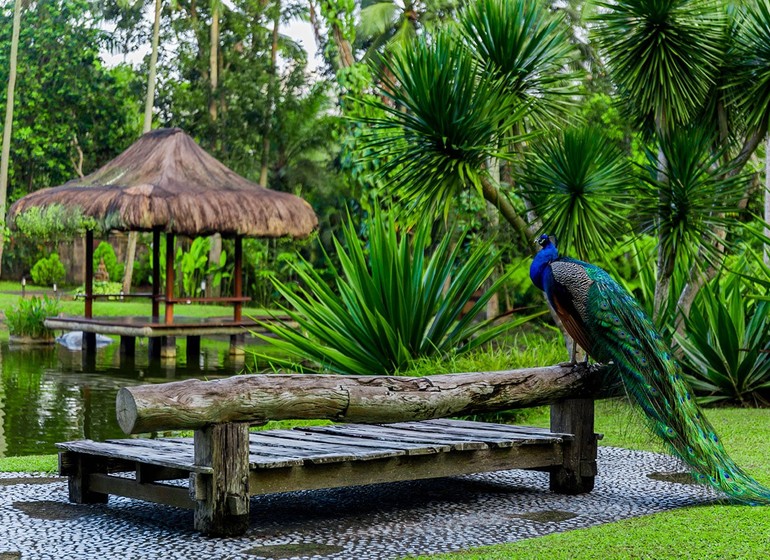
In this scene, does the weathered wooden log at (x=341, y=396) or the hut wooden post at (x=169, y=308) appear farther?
the hut wooden post at (x=169, y=308)

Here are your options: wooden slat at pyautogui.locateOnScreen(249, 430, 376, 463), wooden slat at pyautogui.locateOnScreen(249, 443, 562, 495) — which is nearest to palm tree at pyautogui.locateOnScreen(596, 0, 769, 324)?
wooden slat at pyautogui.locateOnScreen(249, 443, 562, 495)

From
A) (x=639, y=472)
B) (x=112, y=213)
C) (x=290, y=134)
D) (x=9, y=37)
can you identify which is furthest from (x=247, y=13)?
(x=639, y=472)

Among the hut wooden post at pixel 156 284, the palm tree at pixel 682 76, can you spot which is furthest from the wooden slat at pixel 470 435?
the hut wooden post at pixel 156 284

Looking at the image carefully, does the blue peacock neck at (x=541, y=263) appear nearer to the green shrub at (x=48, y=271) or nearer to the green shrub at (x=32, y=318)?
the green shrub at (x=32, y=318)

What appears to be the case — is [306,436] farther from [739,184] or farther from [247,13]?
[247,13]

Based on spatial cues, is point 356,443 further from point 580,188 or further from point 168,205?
point 168,205

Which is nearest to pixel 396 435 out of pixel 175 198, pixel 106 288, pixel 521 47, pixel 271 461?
pixel 271 461

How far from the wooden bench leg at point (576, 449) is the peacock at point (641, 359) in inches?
14.8

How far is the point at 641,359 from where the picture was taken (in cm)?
552

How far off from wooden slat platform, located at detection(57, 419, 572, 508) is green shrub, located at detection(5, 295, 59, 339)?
1227 centimetres

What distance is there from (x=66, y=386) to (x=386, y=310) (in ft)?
16.7

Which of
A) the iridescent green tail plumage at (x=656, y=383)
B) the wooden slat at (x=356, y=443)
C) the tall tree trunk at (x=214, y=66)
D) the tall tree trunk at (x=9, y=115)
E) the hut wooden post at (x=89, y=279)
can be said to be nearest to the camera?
the wooden slat at (x=356, y=443)

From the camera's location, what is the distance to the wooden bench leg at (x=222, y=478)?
458 cm

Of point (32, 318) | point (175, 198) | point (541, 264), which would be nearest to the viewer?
point (541, 264)
